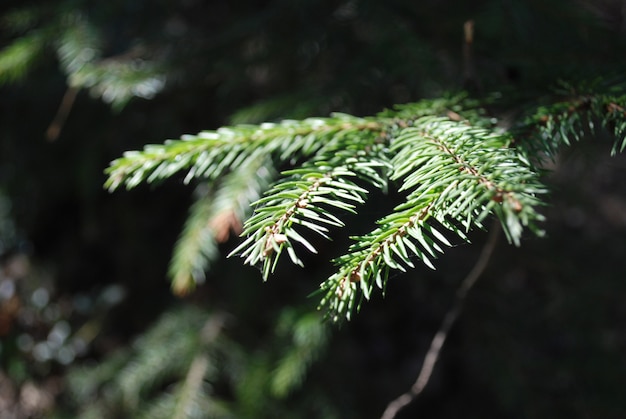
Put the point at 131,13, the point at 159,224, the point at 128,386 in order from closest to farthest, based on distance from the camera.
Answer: the point at 131,13 < the point at 128,386 < the point at 159,224

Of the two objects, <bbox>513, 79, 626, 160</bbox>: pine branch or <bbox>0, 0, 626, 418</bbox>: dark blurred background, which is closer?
<bbox>513, 79, 626, 160</bbox>: pine branch

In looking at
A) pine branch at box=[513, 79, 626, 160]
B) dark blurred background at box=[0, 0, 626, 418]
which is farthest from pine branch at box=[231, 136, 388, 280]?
pine branch at box=[513, 79, 626, 160]

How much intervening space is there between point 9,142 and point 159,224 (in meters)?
0.63

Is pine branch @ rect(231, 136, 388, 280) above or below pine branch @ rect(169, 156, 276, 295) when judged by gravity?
above

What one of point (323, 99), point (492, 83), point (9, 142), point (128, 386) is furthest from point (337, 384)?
point (9, 142)

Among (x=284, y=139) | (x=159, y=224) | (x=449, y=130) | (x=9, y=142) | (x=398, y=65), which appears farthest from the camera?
(x=159, y=224)

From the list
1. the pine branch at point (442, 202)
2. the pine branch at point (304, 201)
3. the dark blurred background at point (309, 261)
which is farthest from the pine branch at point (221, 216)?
the pine branch at point (442, 202)

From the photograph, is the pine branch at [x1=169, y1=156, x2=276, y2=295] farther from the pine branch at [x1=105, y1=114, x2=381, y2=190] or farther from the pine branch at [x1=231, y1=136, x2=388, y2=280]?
the pine branch at [x1=231, y1=136, x2=388, y2=280]

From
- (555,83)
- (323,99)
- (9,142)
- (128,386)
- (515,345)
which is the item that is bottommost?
(128,386)

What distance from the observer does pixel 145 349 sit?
73.7 inches

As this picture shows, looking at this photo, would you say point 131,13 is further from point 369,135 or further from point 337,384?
point 337,384

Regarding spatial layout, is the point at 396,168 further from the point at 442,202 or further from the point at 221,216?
the point at 221,216

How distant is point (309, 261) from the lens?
85.8 inches

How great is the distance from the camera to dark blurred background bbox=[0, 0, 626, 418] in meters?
1.29
